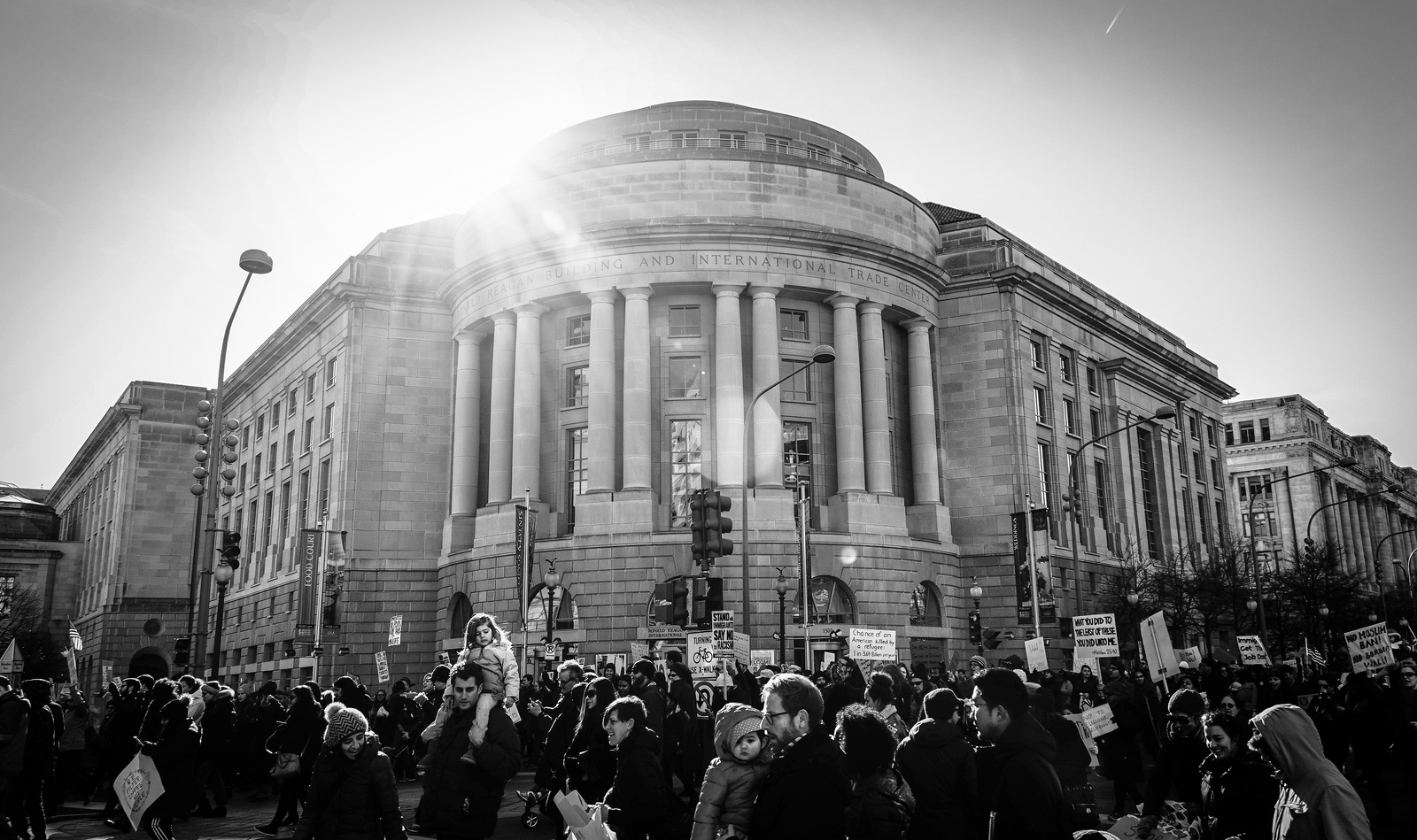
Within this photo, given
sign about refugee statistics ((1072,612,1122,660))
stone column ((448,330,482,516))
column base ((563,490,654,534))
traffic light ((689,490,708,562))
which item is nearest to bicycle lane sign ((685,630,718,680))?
traffic light ((689,490,708,562))

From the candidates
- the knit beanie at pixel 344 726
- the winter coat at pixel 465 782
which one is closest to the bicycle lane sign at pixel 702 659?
the winter coat at pixel 465 782

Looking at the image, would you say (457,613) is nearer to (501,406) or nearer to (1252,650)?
(501,406)

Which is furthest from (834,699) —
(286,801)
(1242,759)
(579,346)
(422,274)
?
(422,274)

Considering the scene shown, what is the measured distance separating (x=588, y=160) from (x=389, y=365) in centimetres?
1176

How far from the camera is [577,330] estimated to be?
4325 centimetres

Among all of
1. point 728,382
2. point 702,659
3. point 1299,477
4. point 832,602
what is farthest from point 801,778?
point 1299,477

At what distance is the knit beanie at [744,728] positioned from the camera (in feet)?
20.5

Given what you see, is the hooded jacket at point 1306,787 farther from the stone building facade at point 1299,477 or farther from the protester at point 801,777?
the stone building facade at point 1299,477

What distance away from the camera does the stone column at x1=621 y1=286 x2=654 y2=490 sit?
3916cm

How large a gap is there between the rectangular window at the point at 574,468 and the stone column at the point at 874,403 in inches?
409

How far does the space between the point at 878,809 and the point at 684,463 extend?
3413 cm

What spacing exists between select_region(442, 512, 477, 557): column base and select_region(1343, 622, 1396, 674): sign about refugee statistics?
97.1 feet

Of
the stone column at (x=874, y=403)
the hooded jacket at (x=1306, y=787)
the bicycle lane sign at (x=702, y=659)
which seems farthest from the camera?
the stone column at (x=874, y=403)

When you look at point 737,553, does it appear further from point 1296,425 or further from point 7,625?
point 1296,425
